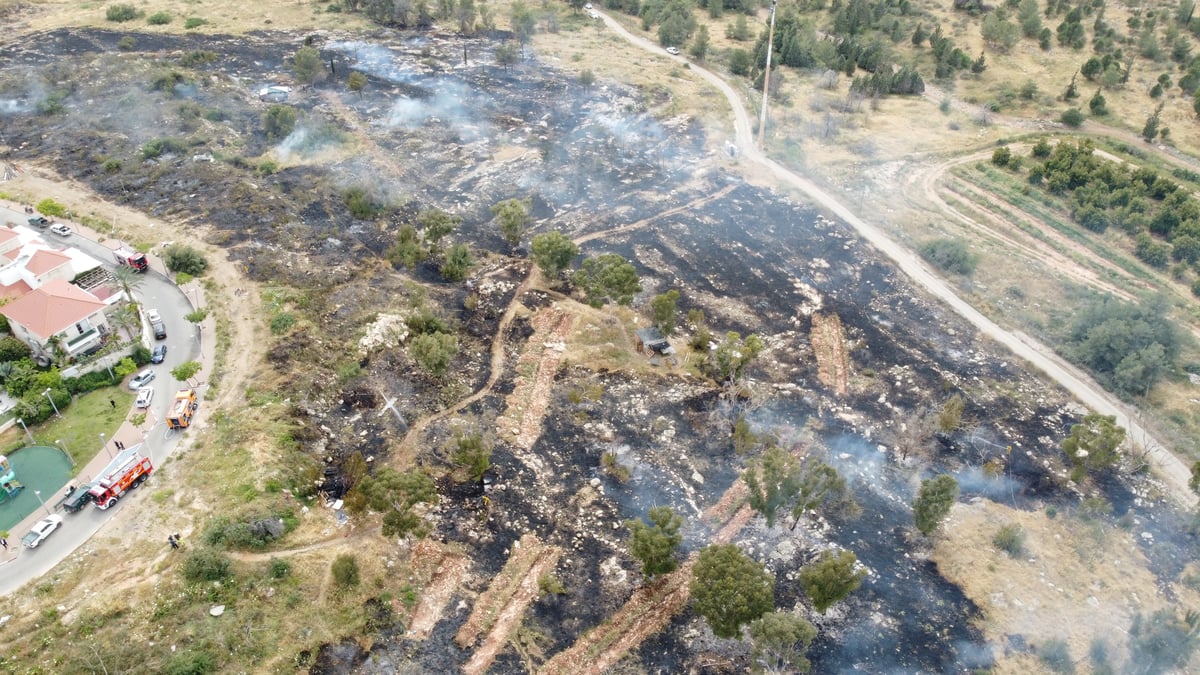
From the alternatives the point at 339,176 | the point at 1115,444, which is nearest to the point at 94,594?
the point at 339,176

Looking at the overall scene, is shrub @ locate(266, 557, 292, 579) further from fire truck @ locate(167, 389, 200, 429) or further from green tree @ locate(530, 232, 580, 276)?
green tree @ locate(530, 232, 580, 276)

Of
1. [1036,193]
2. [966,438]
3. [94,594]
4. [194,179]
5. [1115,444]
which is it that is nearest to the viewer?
[94,594]

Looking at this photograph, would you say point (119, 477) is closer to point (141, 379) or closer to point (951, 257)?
point (141, 379)

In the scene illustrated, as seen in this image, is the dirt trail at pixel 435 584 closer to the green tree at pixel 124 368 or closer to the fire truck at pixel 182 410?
the fire truck at pixel 182 410

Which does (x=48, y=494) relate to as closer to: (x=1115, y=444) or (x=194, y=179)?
(x=194, y=179)

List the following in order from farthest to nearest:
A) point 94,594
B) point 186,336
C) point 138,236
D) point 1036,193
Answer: point 1036,193, point 138,236, point 186,336, point 94,594

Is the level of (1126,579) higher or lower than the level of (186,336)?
lower

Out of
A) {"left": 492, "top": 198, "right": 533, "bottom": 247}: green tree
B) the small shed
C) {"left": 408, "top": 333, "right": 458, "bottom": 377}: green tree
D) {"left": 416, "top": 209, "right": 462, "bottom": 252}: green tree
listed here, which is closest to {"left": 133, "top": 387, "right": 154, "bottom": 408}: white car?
{"left": 408, "top": 333, "right": 458, "bottom": 377}: green tree
